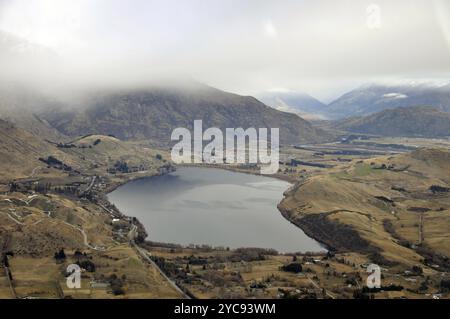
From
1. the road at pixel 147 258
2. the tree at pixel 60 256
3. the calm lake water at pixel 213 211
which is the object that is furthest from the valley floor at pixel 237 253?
the calm lake water at pixel 213 211

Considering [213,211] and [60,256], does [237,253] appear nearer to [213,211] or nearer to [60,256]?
[60,256]

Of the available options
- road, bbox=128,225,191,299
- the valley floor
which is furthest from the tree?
road, bbox=128,225,191,299

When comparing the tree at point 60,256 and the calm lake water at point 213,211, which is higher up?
the calm lake water at point 213,211

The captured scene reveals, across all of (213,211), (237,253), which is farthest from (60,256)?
(213,211)

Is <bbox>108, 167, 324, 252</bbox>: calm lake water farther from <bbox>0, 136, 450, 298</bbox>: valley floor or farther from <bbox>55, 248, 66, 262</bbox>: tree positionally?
<bbox>55, 248, 66, 262</bbox>: tree

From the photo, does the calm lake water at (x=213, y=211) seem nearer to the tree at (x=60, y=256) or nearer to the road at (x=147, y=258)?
the road at (x=147, y=258)

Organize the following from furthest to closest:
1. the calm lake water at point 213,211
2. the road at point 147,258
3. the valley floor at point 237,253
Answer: the calm lake water at point 213,211 → the valley floor at point 237,253 → the road at point 147,258

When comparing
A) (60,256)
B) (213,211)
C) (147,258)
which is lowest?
(147,258)
